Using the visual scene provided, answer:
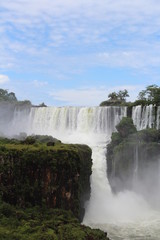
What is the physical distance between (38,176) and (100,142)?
707 inches

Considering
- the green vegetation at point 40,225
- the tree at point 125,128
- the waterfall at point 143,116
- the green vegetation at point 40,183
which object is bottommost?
the green vegetation at point 40,225

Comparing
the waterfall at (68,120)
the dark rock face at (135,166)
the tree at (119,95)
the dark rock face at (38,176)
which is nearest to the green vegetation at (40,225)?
the dark rock face at (38,176)

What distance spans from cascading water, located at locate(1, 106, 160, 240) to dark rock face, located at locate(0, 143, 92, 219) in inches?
149

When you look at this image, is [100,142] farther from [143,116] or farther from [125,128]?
[143,116]

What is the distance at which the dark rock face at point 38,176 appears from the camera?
1875 cm

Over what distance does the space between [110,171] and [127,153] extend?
84.2 inches

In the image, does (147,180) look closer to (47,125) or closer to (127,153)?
(127,153)

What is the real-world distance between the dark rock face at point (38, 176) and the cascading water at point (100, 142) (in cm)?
378

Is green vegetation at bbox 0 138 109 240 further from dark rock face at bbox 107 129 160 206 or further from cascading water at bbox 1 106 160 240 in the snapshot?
dark rock face at bbox 107 129 160 206

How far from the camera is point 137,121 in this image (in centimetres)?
3662

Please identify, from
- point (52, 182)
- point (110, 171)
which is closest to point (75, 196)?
point (52, 182)

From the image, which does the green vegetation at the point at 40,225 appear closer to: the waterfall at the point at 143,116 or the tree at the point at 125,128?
the tree at the point at 125,128

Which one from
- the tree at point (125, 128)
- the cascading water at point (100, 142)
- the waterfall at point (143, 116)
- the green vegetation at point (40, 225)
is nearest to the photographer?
the green vegetation at point (40, 225)

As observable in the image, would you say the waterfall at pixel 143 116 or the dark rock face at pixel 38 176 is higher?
the waterfall at pixel 143 116
